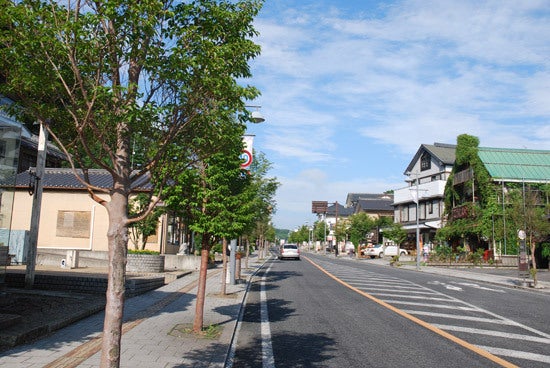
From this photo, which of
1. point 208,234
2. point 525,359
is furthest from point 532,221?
point 208,234

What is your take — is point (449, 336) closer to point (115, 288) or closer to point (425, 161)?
point (115, 288)

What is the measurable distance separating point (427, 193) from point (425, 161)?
689 centimetres

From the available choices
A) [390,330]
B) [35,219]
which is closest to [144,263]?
[35,219]

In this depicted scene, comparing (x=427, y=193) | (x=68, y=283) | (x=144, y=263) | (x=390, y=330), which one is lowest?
(x=390, y=330)

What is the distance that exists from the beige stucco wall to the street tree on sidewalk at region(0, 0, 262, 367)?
71.3 feet

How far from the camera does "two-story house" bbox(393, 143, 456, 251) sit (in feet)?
169

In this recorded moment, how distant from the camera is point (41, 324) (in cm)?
764

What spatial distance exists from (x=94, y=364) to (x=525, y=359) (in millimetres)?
6341

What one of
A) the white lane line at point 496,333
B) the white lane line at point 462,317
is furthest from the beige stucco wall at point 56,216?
the white lane line at point 496,333

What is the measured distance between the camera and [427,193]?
52.6 metres

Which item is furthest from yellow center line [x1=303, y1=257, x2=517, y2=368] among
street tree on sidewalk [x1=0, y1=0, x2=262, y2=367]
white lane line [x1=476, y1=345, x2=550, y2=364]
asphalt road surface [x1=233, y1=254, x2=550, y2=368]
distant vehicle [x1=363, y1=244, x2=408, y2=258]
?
distant vehicle [x1=363, y1=244, x2=408, y2=258]

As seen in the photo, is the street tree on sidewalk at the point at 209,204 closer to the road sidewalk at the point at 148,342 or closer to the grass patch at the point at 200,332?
the grass patch at the point at 200,332

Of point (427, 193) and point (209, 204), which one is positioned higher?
point (427, 193)

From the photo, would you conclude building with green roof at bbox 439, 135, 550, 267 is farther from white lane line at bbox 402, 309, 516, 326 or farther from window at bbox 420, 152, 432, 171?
white lane line at bbox 402, 309, 516, 326
